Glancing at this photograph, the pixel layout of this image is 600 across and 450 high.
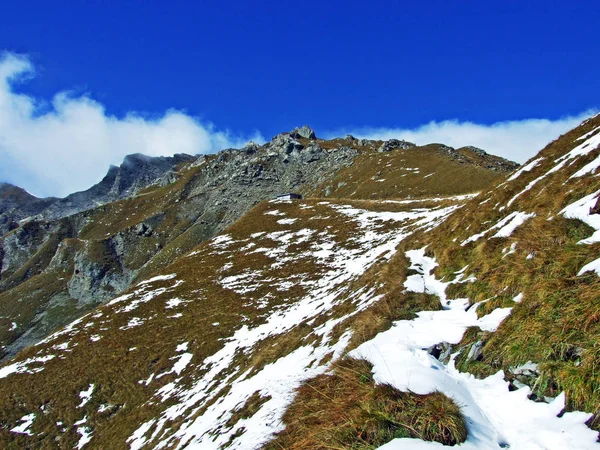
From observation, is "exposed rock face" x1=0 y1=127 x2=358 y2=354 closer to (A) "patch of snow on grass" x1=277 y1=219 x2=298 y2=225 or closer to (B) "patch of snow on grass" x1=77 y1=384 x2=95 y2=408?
(A) "patch of snow on grass" x1=277 y1=219 x2=298 y2=225

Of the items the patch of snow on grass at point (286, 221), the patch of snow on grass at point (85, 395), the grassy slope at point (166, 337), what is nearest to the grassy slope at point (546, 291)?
the grassy slope at point (166, 337)

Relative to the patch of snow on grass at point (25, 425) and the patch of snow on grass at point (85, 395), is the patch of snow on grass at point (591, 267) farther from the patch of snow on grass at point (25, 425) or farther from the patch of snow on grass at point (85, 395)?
the patch of snow on grass at point (25, 425)

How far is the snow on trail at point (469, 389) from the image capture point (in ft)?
16.9

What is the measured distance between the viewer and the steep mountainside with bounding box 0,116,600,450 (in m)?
5.70

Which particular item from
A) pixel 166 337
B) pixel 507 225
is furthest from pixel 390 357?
pixel 166 337

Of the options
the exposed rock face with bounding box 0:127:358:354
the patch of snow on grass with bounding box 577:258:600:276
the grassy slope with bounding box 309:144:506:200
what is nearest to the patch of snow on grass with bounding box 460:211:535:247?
the patch of snow on grass with bounding box 577:258:600:276

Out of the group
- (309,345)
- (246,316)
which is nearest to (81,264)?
(246,316)

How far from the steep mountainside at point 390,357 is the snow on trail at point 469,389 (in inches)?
1.2

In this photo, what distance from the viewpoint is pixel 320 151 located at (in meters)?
192

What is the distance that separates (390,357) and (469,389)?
162 cm

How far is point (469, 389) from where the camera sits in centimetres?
685

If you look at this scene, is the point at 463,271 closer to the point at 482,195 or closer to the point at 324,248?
the point at 482,195

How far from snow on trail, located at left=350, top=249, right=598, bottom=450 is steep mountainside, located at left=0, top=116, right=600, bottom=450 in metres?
0.03

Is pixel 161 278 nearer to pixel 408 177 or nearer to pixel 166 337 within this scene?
pixel 166 337
